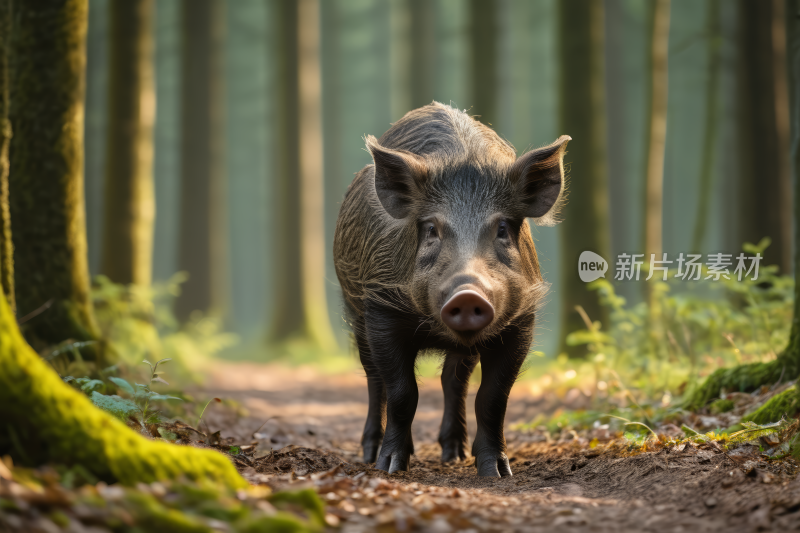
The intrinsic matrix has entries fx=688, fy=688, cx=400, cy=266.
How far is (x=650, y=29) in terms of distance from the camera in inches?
422

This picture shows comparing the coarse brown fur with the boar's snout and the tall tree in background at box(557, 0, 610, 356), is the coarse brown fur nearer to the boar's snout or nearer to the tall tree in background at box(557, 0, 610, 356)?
the boar's snout

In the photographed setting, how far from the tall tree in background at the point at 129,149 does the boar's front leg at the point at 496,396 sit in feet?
20.1

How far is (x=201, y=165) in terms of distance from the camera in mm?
14789

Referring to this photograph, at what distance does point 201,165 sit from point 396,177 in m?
11.2

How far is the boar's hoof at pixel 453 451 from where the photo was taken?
5.22 meters

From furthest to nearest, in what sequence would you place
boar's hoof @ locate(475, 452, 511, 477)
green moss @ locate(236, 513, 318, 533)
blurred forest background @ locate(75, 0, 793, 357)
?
1. blurred forest background @ locate(75, 0, 793, 357)
2. boar's hoof @ locate(475, 452, 511, 477)
3. green moss @ locate(236, 513, 318, 533)

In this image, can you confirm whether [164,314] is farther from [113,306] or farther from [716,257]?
[716,257]

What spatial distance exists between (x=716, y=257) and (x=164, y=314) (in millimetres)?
7592

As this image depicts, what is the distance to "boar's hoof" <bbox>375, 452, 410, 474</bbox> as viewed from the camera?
4.36 metres

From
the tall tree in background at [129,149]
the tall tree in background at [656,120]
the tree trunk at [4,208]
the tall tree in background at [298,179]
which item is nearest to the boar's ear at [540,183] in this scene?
the tree trunk at [4,208]

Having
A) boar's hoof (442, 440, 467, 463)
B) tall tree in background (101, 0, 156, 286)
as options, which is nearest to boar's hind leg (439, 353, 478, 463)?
boar's hoof (442, 440, 467, 463)

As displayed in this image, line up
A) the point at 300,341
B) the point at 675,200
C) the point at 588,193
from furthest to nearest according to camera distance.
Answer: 1. the point at 675,200
2. the point at 300,341
3. the point at 588,193

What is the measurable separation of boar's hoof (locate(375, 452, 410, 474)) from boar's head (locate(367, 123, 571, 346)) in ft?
2.73

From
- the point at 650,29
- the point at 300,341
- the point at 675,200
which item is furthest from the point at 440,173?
the point at 675,200
